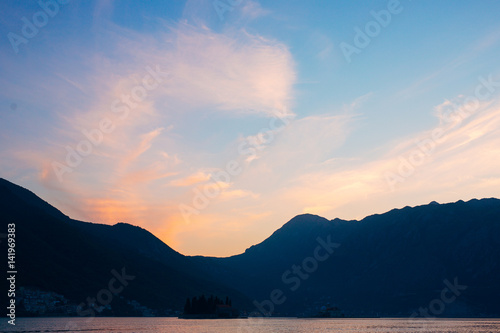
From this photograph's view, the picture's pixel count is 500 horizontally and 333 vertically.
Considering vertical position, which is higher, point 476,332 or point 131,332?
point 131,332

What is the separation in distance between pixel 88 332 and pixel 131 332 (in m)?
16.2

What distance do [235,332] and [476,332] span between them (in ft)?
338

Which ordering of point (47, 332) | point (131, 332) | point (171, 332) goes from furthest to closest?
point (171, 332) < point (131, 332) < point (47, 332)

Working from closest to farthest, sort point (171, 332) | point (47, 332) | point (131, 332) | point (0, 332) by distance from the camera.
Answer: point (0, 332)
point (47, 332)
point (131, 332)
point (171, 332)

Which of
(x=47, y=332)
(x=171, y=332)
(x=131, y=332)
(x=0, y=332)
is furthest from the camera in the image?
(x=171, y=332)

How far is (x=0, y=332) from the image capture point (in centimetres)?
15012

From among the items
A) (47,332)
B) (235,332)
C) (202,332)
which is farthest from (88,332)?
(235,332)

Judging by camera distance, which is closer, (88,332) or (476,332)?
(88,332)

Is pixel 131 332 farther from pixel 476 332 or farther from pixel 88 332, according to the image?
pixel 476 332

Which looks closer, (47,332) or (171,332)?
(47,332)

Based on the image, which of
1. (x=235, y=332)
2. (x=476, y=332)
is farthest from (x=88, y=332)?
(x=476, y=332)

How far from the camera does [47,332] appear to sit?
162 meters

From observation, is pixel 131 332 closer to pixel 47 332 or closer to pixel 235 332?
pixel 47 332

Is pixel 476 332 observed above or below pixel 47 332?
below
